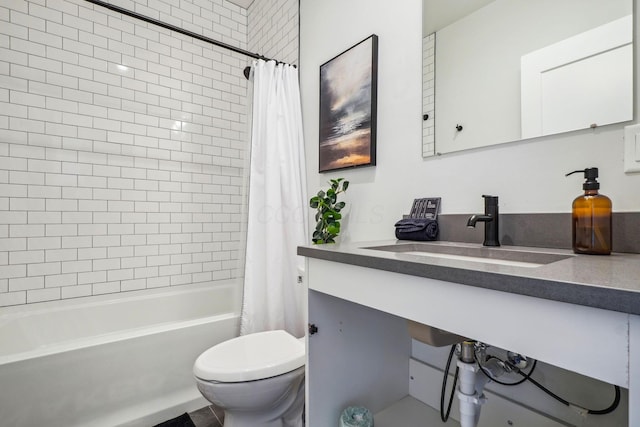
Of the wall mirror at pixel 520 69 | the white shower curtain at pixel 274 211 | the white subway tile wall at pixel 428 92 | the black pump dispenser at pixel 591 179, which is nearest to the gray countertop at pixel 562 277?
the black pump dispenser at pixel 591 179

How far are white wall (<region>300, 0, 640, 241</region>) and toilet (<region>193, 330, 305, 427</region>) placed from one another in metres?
0.70

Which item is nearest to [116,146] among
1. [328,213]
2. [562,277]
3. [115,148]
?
[115,148]

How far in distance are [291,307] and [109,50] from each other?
211 cm

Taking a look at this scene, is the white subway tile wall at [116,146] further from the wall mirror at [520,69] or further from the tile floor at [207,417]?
the wall mirror at [520,69]

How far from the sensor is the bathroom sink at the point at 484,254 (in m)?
0.84

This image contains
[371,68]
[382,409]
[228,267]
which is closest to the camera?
[382,409]

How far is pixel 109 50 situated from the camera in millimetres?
2100

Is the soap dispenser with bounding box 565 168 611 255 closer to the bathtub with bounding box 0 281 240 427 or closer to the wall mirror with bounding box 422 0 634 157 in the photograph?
the wall mirror with bounding box 422 0 634 157

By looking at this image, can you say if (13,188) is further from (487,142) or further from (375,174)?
(487,142)

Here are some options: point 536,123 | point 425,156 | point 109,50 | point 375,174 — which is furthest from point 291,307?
point 109,50

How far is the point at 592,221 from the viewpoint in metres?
0.79

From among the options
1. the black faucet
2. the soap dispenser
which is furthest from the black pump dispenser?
the black faucet

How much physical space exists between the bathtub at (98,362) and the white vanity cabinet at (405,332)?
0.85 meters

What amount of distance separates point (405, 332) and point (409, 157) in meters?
0.79
